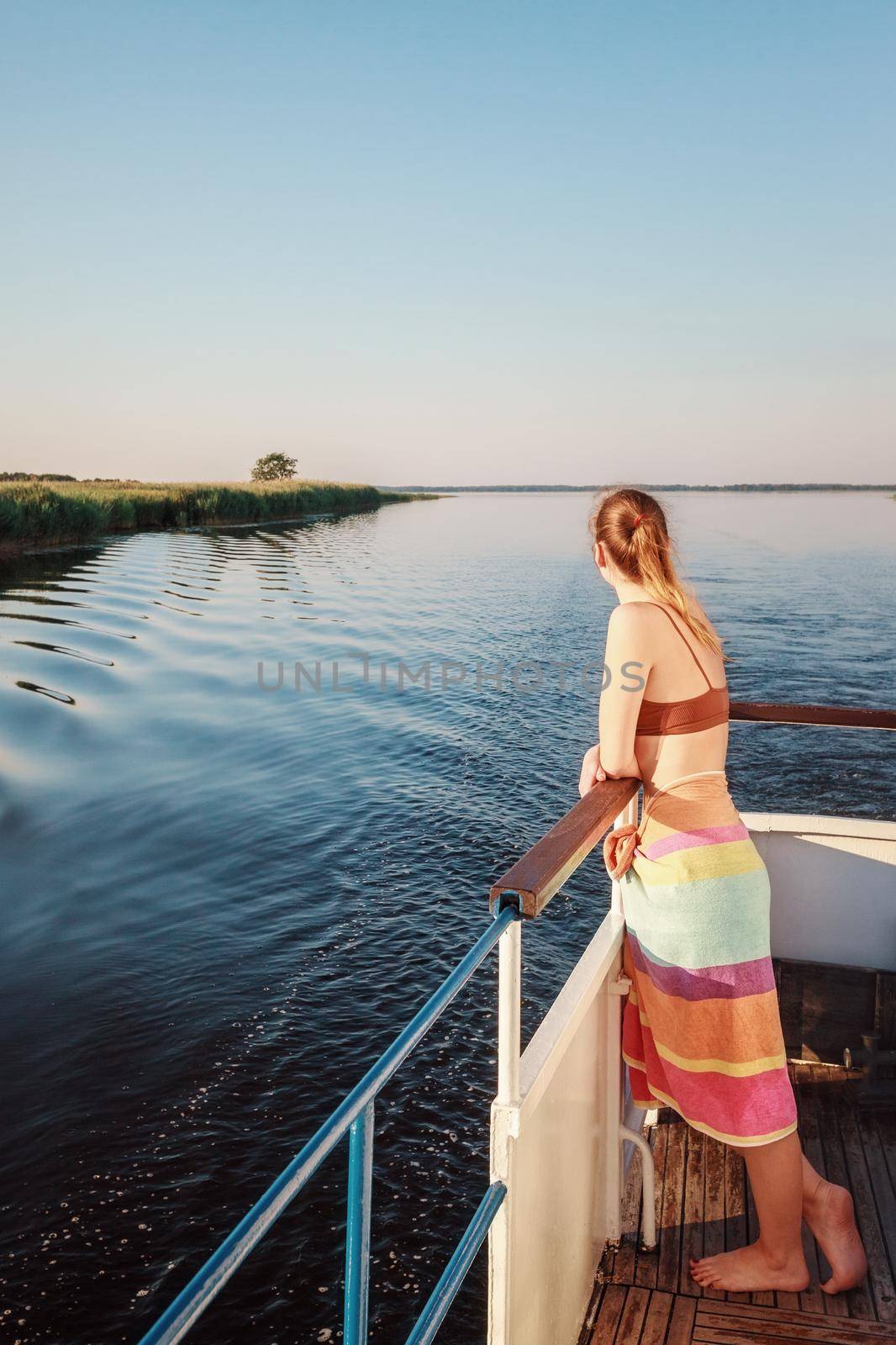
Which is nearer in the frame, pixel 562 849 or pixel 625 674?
pixel 562 849

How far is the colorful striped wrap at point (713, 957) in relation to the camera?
2170 mm

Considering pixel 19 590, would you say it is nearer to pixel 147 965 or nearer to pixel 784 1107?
pixel 147 965

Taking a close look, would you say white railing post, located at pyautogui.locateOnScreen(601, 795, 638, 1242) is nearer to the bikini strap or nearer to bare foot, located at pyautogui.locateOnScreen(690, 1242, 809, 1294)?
bare foot, located at pyautogui.locateOnScreen(690, 1242, 809, 1294)

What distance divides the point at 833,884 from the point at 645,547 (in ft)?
5.04

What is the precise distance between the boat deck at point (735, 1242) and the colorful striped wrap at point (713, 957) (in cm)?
44

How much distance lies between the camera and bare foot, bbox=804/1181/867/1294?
229 centimetres

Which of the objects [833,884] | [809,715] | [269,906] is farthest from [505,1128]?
[269,906]

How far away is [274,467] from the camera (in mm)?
97625

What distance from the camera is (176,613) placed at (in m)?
19.0

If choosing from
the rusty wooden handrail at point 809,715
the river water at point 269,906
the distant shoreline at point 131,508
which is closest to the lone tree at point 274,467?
the distant shoreline at point 131,508

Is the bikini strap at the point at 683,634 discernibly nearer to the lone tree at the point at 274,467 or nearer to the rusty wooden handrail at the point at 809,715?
the rusty wooden handrail at the point at 809,715

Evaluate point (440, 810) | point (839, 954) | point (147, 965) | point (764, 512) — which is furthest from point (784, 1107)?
point (764, 512)

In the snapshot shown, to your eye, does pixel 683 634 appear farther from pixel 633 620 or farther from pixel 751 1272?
pixel 751 1272

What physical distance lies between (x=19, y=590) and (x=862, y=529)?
4031 centimetres
